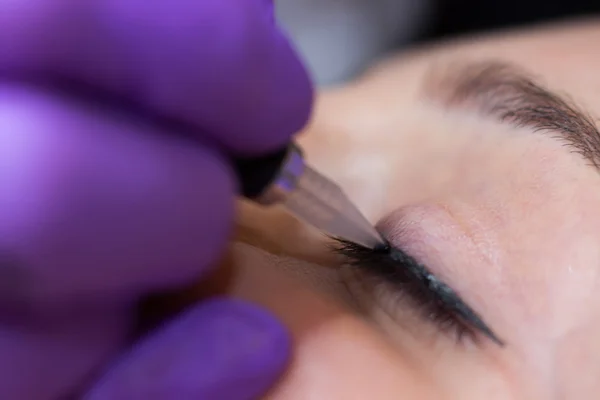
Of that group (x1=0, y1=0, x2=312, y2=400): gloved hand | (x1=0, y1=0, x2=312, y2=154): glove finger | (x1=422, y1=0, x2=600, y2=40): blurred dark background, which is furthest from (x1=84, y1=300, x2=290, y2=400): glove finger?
(x1=422, y1=0, x2=600, y2=40): blurred dark background

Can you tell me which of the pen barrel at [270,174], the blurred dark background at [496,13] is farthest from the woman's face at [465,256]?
the blurred dark background at [496,13]

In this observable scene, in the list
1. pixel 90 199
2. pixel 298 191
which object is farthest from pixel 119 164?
pixel 298 191

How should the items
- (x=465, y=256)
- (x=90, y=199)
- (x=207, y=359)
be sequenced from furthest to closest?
(x=465, y=256), (x=207, y=359), (x=90, y=199)

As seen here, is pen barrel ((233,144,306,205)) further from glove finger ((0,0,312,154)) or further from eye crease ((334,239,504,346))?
eye crease ((334,239,504,346))

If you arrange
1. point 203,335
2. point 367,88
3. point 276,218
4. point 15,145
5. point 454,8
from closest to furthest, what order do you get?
point 15,145 → point 203,335 → point 276,218 → point 367,88 → point 454,8

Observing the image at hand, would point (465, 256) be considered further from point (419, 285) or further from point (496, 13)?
point (496, 13)

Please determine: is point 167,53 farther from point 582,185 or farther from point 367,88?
point 367,88

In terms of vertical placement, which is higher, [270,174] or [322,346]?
[270,174]

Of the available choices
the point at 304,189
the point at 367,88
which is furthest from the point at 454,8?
the point at 304,189
